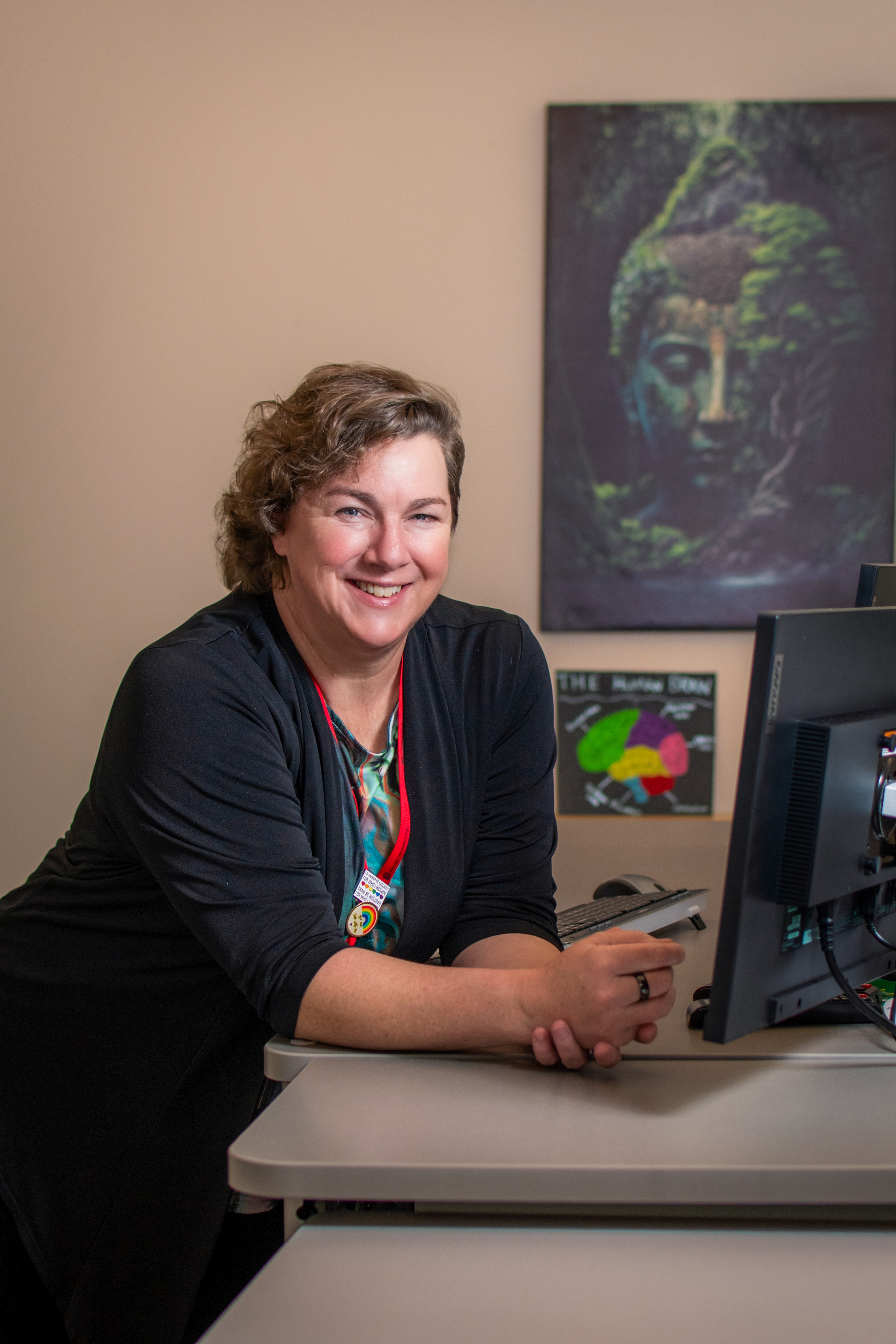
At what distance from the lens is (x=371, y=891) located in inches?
47.1

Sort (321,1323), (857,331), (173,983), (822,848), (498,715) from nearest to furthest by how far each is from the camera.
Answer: (321,1323)
(822,848)
(173,983)
(498,715)
(857,331)

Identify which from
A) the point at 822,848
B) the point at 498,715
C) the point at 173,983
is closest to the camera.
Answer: the point at 822,848

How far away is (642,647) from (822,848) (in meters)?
1.77

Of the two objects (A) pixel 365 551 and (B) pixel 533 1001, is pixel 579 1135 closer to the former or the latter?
(B) pixel 533 1001

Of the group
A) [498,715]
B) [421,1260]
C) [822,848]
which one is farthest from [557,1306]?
[498,715]

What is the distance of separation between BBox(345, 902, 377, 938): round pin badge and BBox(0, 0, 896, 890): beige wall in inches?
56.0

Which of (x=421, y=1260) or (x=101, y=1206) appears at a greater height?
(x=421, y=1260)

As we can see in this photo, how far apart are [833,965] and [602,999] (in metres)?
0.18

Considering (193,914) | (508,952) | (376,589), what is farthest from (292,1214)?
(376,589)

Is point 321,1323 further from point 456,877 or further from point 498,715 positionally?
point 498,715

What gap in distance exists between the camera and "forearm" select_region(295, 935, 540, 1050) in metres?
0.94

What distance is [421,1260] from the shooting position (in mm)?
709

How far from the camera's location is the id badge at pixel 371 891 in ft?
3.91

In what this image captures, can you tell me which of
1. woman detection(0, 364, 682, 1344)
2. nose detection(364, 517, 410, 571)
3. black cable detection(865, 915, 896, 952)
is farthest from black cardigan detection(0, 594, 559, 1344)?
black cable detection(865, 915, 896, 952)
